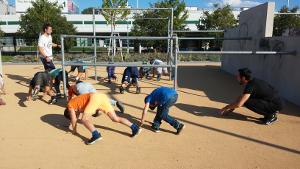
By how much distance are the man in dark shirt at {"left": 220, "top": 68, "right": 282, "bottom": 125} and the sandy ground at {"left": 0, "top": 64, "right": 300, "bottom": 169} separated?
0.71 feet

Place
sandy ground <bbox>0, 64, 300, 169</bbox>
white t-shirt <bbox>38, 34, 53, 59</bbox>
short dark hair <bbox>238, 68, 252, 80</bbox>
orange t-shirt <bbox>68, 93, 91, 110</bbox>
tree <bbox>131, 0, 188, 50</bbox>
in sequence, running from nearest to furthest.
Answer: sandy ground <bbox>0, 64, 300, 169</bbox>
orange t-shirt <bbox>68, 93, 91, 110</bbox>
short dark hair <bbox>238, 68, 252, 80</bbox>
white t-shirt <bbox>38, 34, 53, 59</bbox>
tree <bbox>131, 0, 188, 50</bbox>

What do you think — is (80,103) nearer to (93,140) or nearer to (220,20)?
(93,140)

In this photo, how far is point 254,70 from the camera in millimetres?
8773

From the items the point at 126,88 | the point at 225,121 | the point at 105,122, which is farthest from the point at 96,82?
the point at 225,121

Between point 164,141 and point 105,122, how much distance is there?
1.24 meters

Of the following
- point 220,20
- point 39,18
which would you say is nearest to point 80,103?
point 39,18

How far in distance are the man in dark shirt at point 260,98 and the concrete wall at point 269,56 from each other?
1523 millimetres

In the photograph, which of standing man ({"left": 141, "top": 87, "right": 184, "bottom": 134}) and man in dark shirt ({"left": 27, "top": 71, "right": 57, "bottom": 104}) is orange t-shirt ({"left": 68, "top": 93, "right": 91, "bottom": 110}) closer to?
standing man ({"left": 141, "top": 87, "right": 184, "bottom": 134})

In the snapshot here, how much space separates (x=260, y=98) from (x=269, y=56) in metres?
2.89

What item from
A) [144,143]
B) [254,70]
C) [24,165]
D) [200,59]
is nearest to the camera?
[24,165]

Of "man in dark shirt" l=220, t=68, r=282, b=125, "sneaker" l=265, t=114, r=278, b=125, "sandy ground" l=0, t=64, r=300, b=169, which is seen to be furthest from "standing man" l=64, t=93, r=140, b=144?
"sneaker" l=265, t=114, r=278, b=125

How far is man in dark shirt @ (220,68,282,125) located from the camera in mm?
5113

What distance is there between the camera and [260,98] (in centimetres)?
523

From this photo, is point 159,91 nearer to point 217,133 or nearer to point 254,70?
point 217,133
